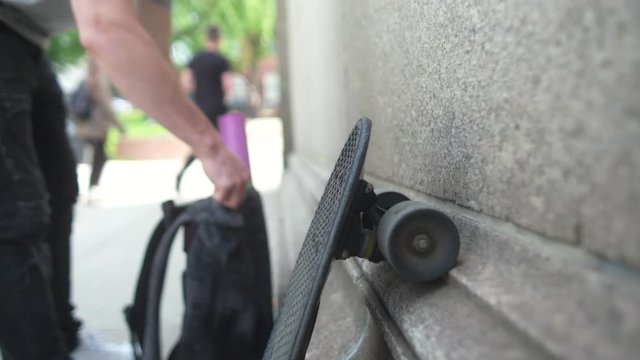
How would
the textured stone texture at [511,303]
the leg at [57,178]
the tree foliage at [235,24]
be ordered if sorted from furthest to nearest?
the tree foliage at [235,24], the leg at [57,178], the textured stone texture at [511,303]

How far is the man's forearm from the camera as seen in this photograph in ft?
5.12

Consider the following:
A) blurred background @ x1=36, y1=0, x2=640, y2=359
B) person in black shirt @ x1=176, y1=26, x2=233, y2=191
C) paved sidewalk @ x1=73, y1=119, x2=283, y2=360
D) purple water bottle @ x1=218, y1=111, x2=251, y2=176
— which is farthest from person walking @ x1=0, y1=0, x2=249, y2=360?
person in black shirt @ x1=176, y1=26, x2=233, y2=191

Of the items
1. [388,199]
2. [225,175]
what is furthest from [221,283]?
[388,199]

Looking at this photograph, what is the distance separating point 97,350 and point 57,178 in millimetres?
719

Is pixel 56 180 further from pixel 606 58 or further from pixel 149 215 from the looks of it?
pixel 149 215

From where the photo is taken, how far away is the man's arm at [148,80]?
1563 mm

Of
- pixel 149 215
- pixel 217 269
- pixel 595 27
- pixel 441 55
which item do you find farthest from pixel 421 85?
pixel 149 215

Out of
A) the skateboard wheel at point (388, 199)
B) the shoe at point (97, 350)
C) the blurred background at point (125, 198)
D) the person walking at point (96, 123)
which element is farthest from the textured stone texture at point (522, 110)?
the person walking at point (96, 123)

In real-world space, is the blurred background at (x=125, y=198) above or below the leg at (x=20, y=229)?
below

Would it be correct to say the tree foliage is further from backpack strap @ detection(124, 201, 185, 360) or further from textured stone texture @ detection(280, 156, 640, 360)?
textured stone texture @ detection(280, 156, 640, 360)

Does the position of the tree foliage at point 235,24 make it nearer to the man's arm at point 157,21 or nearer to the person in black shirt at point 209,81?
the person in black shirt at point 209,81

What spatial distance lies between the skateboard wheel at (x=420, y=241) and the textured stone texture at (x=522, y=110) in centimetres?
9

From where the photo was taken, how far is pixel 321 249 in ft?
3.55

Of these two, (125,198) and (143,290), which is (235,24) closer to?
(125,198)
